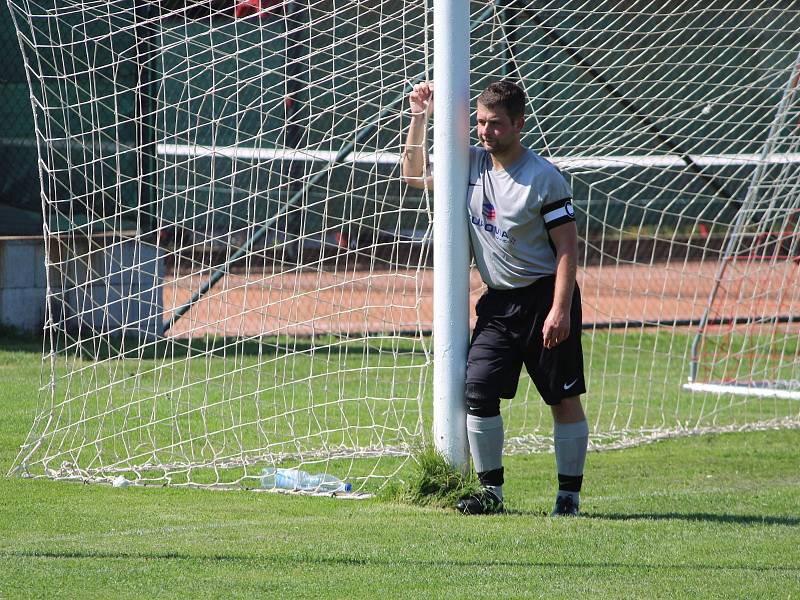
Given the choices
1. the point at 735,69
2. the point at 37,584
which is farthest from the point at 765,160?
the point at 37,584

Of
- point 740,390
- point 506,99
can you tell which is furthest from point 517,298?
point 740,390

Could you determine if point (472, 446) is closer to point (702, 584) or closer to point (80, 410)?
point (702, 584)

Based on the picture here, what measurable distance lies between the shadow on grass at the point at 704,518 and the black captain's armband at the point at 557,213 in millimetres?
1440

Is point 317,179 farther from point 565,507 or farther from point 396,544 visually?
point 396,544

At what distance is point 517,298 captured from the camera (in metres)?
5.57

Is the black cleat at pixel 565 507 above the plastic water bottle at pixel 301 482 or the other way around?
above

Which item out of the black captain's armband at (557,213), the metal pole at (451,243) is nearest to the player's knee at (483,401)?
the metal pole at (451,243)

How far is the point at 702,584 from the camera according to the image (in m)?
4.36

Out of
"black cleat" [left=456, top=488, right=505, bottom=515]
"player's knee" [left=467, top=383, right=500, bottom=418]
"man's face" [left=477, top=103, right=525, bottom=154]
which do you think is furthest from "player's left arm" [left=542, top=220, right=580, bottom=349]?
"black cleat" [left=456, top=488, right=505, bottom=515]

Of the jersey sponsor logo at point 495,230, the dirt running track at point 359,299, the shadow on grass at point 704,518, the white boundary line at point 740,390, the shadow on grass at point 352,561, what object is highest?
the jersey sponsor logo at point 495,230

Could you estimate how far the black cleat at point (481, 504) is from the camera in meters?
5.61

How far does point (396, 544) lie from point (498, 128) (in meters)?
1.97

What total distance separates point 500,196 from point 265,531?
74.2 inches

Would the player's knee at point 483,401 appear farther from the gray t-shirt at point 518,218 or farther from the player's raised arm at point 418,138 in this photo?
the player's raised arm at point 418,138
